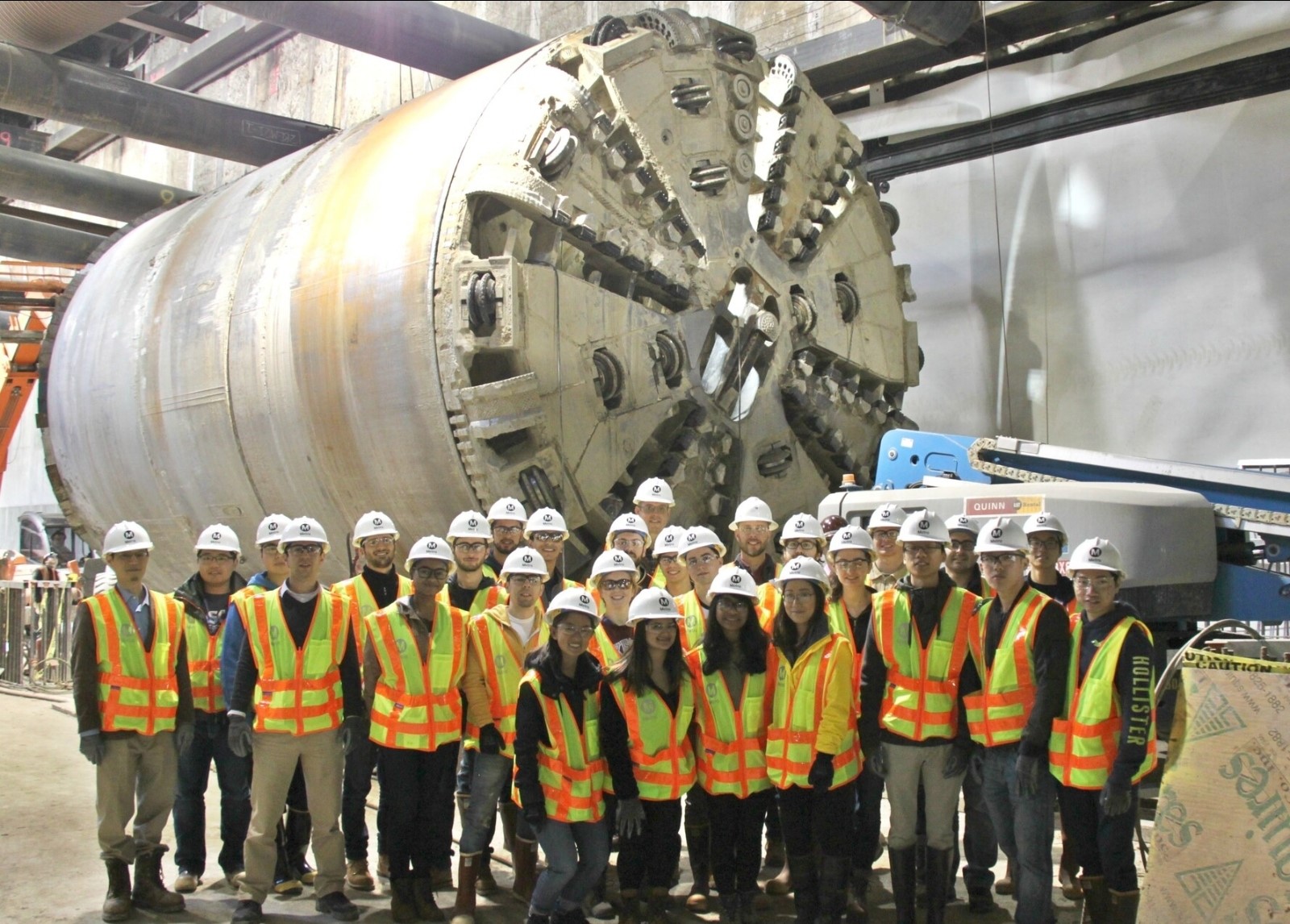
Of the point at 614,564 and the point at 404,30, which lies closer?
the point at 614,564

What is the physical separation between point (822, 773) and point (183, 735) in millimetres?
2710

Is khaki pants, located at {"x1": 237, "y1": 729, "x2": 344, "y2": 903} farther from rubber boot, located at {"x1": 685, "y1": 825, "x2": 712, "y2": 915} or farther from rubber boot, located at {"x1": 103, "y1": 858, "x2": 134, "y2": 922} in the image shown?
rubber boot, located at {"x1": 685, "y1": 825, "x2": 712, "y2": 915}

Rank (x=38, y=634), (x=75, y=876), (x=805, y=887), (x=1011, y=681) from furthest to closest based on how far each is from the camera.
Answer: (x=38, y=634) < (x=75, y=876) < (x=805, y=887) < (x=1011, y=681)

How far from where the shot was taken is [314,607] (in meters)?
4.92

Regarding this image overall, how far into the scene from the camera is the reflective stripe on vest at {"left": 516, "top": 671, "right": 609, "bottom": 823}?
4473 mm

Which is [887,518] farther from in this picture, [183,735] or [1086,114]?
[1086,114]

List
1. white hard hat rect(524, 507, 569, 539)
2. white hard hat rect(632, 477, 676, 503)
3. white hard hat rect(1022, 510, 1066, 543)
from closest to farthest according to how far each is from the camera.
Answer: white hard hat rect(1022, 510, 1066, 543) → white hard hat rect(524, 507, 569, 539) → white hard hat rect(632, 477, 676, 503)

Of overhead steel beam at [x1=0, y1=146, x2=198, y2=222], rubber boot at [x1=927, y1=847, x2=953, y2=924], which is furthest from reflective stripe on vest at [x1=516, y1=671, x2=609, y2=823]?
overhead steel beam at [x1=0, y1=146, x2=198, y2=222]

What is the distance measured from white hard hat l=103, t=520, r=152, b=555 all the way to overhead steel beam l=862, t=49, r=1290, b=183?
7648 millimetres

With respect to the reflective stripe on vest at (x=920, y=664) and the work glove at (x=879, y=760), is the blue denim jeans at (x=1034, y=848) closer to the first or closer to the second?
the reflective stripe on vest at (x=920, y=664)

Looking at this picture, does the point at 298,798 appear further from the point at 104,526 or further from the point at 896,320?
the point at 896,320

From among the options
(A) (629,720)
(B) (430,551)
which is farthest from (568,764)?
(B) (430,551)

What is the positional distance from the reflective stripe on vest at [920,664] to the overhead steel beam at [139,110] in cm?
846

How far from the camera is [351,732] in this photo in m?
4.82
